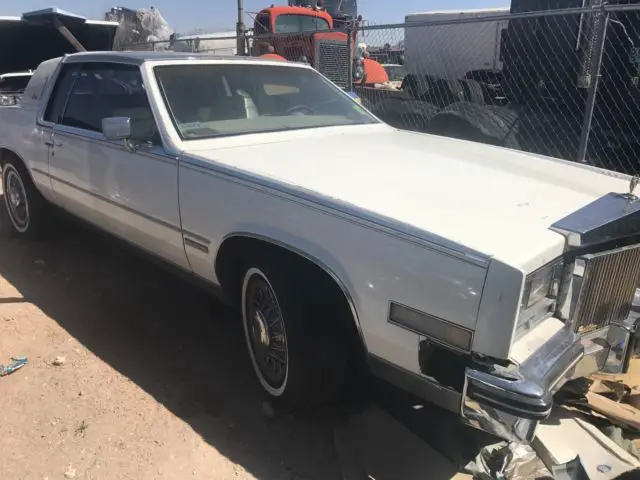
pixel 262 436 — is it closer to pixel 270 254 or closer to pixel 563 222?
pixel 270 254

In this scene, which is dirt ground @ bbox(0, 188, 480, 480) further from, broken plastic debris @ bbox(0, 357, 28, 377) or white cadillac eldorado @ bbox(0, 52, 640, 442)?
white cadillac eldorado @ bbox(0, 52, 640, 442)

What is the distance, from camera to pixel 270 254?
274cm

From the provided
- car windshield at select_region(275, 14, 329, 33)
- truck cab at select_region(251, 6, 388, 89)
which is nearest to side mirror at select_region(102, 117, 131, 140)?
truck cab at select_region(251, 6, 388, 89)

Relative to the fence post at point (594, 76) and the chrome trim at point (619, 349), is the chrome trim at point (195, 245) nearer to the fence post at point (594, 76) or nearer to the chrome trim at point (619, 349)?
the chrome trim at point (619, 349)

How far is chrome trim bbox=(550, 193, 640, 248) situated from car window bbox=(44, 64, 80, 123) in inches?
150

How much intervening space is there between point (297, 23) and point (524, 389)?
1320 centimetres

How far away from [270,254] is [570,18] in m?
5.03

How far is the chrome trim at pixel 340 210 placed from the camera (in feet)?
6.61

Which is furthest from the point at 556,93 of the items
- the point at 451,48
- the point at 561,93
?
the point at 451,48

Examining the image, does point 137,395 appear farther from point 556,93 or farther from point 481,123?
point 556,93

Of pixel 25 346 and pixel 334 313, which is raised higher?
pixel 334 313

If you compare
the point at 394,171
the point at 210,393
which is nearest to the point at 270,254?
the point at 394,171

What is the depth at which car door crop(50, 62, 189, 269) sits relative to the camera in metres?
3.31

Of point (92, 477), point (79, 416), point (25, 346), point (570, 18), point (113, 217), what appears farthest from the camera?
point (570, 18)
